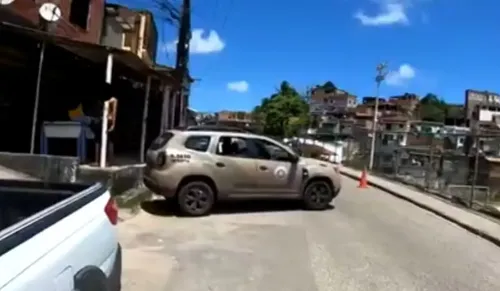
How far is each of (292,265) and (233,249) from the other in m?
1.38

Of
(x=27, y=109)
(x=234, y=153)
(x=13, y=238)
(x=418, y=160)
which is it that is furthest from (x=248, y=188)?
(x=418, y=160)

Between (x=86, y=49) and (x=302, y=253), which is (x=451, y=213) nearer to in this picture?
(x=302, y=253)

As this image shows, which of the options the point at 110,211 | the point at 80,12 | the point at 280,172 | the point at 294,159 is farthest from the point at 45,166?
the point at 80,12

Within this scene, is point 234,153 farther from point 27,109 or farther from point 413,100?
point 413,100

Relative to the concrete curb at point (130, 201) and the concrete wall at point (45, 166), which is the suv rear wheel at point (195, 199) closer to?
the concrete curb at point (130, 201)

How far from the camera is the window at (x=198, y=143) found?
13.4 metres

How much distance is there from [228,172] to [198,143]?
89 centimetres

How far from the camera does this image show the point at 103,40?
99.6ft

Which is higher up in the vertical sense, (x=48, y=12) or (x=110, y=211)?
(x=48, y=12)

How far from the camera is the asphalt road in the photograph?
7746 millimetres

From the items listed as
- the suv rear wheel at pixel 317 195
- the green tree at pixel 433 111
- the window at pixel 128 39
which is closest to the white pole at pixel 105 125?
the suv rear wheel at pixel 317 195

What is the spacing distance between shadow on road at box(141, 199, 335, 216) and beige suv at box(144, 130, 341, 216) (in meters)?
0.39

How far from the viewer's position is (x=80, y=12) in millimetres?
28297

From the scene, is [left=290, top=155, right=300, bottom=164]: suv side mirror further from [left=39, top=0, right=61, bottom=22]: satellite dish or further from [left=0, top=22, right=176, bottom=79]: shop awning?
[left=39, top=0, right=61, bottom=22]: satellite dish
